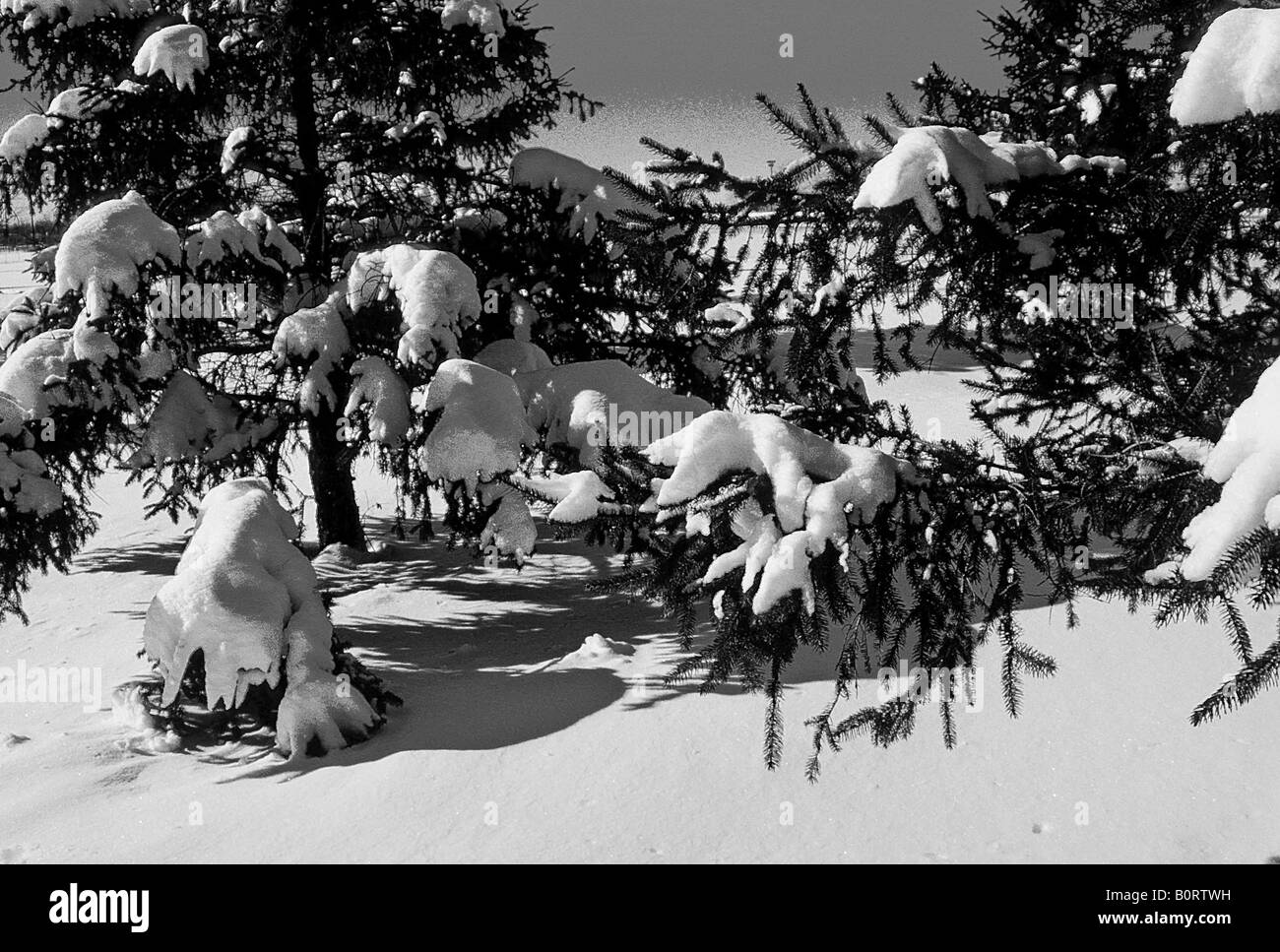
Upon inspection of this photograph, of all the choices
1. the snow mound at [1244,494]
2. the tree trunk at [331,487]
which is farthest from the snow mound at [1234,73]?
the tree trunk at [331,487]

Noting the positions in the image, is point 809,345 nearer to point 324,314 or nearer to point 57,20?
point 324,314

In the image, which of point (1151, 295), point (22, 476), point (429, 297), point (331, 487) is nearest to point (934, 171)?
point (1151, 295)

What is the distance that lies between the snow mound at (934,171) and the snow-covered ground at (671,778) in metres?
2.90

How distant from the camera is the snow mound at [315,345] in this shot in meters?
7.43

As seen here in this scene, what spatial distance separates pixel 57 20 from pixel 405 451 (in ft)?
17.6

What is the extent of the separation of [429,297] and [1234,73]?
17.0 feet

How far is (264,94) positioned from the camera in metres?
9.30

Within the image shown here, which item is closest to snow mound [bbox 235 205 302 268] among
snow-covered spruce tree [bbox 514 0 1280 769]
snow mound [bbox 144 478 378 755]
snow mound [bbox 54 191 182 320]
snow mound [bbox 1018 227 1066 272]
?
snow mound [bbox 54 191 182 320]

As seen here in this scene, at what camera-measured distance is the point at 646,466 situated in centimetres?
379

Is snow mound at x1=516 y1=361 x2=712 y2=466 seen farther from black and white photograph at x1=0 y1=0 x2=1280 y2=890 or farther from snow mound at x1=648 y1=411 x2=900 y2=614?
snow mound at x1=648 y1=411 x2=900 y2=614

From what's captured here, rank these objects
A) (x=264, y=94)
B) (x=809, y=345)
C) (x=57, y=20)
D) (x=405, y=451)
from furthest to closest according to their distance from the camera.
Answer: (x=264, y=94)
(x=57, y=20)
(x=405, y=451)
(x=809, y=345)

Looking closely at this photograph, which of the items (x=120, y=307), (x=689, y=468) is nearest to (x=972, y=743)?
(x=689, y=468)

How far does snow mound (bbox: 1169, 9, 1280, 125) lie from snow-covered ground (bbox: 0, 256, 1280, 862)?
124 inches

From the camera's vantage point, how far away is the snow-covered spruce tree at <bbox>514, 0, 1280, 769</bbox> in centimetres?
324
